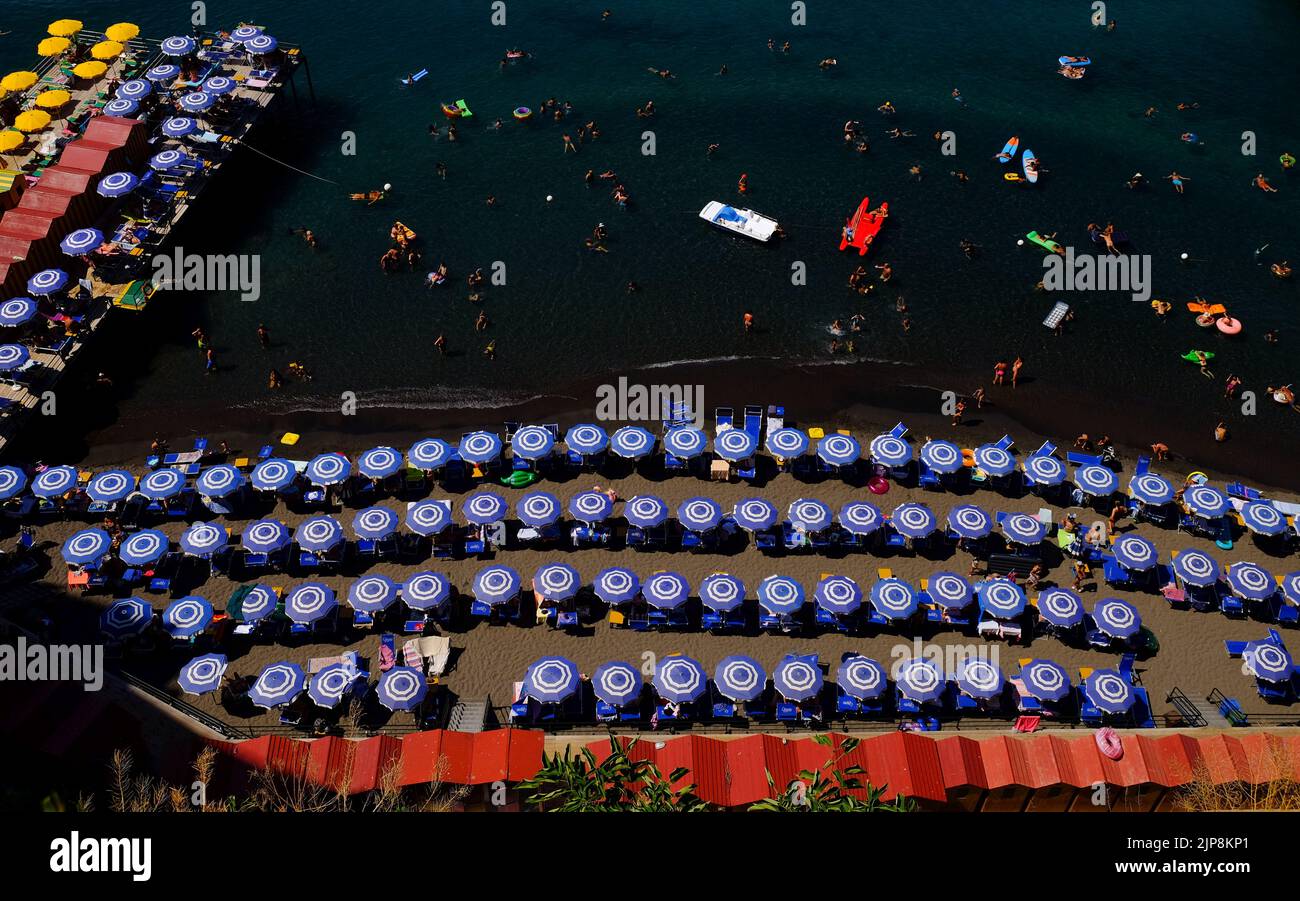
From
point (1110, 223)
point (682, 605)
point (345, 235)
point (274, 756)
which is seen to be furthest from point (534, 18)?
point (274, 756)

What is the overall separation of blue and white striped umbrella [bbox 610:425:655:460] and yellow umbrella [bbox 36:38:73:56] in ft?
204

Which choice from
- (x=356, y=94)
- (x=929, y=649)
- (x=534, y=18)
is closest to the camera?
(x=929, y=649)

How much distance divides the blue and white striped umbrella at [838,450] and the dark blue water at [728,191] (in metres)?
12.1

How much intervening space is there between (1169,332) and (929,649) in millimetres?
35255

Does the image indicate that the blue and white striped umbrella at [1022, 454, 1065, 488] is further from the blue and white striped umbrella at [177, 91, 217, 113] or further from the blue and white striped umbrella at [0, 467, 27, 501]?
the blue and white striped umbrella at [177, 91, 217, 113]

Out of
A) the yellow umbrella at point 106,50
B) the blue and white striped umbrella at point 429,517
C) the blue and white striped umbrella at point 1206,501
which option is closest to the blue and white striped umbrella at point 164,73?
the yellow umbrella at point 106,50

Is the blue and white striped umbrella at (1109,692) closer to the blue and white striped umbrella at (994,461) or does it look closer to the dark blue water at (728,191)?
the blue and white striped umbrella at (994,461)

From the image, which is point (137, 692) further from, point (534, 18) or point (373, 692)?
point (534, 18)

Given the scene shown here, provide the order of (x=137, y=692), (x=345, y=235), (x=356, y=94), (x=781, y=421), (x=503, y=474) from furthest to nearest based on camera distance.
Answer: (x=356, y=94), (x=345, y=235), (x=781, y=421), (x=503, y=474), (x=137, y=692)

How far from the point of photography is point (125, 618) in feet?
154

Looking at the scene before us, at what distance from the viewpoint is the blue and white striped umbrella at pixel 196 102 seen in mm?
78625

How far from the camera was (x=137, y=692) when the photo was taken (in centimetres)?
4416

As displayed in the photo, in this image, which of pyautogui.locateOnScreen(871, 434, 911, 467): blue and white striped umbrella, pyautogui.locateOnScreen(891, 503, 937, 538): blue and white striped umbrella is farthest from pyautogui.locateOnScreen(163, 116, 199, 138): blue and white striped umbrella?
pyautogui.locateOnScreen(891, 503, 937, 538): blue and white striped umbrella

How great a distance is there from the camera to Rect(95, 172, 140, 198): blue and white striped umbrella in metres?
70.6
